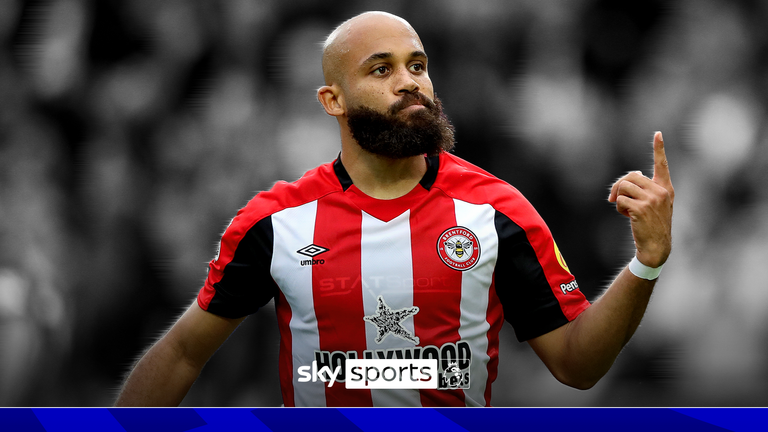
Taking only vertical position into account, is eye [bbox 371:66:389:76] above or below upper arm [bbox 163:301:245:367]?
above

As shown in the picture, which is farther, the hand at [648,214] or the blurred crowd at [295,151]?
the blurred crowd at [295,151]

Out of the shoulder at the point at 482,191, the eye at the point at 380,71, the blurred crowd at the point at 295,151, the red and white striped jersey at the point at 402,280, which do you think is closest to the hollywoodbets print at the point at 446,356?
the red and white striped jersey at the point at 402,280

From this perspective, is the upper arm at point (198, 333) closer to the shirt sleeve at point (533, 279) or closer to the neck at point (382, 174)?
the neck at point (382, 174)

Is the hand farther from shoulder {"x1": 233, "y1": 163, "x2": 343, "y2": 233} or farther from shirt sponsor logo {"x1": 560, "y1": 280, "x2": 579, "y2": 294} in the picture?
shoulder {"x1": 233, "y1": 163, "x2": 343, "y2": 233}

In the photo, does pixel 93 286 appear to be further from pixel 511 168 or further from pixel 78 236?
pixel 511 168

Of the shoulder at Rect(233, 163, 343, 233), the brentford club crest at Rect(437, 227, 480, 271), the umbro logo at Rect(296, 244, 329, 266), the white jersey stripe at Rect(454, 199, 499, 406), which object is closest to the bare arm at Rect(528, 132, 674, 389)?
the white jersey stripe at Rect(454, 199, 499, 406)

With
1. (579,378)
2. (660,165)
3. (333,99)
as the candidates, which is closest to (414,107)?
(333,99)

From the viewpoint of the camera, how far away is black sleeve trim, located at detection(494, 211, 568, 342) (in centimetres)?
168

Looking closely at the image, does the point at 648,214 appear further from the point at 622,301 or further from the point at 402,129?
the point at 402,129

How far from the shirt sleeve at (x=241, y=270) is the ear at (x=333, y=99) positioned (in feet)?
1.11

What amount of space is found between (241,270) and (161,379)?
37 centimetres

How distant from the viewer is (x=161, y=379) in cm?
184

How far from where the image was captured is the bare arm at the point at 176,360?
1.83 meters

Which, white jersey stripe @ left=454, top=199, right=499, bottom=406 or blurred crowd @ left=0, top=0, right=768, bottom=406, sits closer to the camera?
white jersey stripe @ left=454, top=199, right=499, bottom=406
